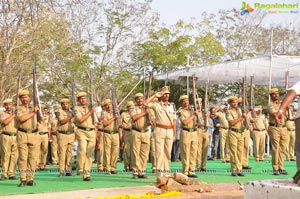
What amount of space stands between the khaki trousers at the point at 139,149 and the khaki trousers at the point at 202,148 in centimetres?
181

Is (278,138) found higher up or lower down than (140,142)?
higher up

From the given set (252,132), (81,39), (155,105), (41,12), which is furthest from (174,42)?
(155,105)

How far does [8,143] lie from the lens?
34.6 feet

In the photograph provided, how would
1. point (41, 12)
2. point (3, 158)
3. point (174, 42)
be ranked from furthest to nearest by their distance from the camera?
point (174, 42)
point (41, 12)
point (3, 158)

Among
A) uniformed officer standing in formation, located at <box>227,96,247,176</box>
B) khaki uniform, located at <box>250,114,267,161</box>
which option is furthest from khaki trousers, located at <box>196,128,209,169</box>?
khaki uniform, located at <box>250,114,267,161</box>

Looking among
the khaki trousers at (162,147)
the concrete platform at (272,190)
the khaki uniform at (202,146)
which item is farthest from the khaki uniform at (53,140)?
the concrete platform at (272,190)

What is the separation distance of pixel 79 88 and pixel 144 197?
15.8 m

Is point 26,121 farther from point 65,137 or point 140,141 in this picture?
point 140,141

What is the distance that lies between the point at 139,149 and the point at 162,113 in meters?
1.01

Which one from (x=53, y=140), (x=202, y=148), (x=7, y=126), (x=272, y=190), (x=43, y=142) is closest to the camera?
(x=272, y=190)

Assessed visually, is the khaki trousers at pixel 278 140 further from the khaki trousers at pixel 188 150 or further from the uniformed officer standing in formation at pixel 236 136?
the khaki trousers at pixel 188 150

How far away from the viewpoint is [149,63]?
24531mm

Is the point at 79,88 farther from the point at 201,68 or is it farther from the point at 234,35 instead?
the point at 234,35

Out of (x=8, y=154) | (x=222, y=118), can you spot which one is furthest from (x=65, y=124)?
(x=222, y=118)
